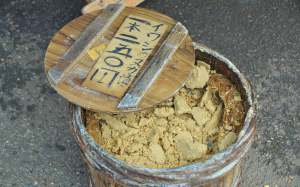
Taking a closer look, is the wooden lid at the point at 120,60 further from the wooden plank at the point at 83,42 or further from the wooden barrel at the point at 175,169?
the wooden barrel at the point at 175,169

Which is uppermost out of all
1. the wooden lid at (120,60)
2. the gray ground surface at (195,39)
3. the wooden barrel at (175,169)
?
the wooden lid at (120,60)

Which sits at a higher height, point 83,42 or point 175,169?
point 83,42

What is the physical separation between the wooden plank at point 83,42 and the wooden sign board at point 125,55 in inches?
4.5

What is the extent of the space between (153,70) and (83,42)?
1.78 feet

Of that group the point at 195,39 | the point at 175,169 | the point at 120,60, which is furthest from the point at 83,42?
the point at 195,39

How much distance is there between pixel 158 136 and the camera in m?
1.95

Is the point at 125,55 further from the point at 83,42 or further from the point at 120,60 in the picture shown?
the point at 83,42

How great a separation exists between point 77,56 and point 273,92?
2.22 m

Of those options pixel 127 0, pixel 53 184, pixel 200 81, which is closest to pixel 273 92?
pixel 200 81

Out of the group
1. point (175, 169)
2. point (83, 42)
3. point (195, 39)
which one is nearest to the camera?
point (175, 169)

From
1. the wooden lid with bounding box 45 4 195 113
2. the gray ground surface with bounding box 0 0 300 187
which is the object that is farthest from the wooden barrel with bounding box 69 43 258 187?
the gray ground surface with bounding box 0 0 300 187

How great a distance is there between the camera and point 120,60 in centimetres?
188

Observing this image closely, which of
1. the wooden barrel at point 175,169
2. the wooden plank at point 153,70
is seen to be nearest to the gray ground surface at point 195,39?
the wooden barrel at point 175,169

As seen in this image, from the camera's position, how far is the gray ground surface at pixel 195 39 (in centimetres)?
280
